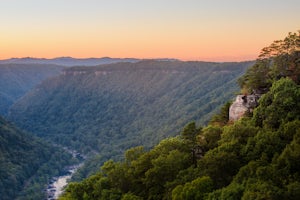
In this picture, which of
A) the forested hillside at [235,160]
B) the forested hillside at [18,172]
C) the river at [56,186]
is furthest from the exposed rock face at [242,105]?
the forested hillside at [18,172]

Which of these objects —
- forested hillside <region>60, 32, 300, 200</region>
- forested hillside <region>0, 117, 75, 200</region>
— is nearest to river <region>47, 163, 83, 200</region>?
forested hillside <region>0, 117, 75, 200</region>

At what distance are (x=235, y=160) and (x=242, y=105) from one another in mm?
18709

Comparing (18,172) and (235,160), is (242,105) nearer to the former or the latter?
(235,160)

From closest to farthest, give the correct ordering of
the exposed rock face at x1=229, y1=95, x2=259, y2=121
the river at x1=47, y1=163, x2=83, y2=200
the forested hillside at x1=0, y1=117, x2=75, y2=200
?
the exposed rock face at x1=229, y1=95, x2=259, y2=121 → the forested hillside at x1=0, y1=117, x2=75, y2=200 → the river at x1=47, y1=163, x2=83, y2=200

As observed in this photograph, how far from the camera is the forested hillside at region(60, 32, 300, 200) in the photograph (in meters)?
40.4

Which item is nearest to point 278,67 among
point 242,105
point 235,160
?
point 242,105

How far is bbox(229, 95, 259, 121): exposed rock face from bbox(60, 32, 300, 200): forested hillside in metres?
1.96

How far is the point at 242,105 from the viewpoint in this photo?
6438 cm

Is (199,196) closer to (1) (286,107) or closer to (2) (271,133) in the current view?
(2) (271,133)

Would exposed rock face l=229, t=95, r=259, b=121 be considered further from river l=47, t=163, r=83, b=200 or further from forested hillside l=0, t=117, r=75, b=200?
forested hillside l=0, t=117, r=75, b=200

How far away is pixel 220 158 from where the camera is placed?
47.1 metres

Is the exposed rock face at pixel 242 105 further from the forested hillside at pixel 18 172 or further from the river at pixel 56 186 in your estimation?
the forested hillside at pixel 18 172

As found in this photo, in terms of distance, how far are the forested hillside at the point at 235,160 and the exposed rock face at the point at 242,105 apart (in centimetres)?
196

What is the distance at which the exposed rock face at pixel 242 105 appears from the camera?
63406 mm
